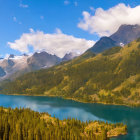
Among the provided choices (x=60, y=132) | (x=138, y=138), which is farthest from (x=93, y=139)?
(x=138, y=138)

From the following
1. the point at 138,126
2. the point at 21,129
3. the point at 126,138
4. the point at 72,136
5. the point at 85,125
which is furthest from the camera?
the point at 138,126

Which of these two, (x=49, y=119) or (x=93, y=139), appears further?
(x=49, y=119)

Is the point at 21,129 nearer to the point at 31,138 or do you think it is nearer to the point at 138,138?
the point at 31,138

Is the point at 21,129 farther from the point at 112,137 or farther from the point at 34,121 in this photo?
the point at 112,137

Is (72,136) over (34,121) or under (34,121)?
under

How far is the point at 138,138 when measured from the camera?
16288cm

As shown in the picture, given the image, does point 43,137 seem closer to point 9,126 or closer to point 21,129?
point 21,129

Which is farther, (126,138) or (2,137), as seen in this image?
(126,138)

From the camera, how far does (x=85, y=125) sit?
180 m

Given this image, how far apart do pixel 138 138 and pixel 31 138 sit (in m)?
90.6

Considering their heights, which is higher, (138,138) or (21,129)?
(21,129)

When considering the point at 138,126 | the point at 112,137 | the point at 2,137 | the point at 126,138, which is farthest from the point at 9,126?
the point at 138,126

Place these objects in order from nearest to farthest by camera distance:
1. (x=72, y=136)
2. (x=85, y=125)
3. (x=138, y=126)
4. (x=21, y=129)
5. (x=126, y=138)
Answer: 1. (x=72, y=136)
2. (x=21, y=129)
3. (x=126, y=138)
4. (x=85, y=125)
5. (x=138, y=126)

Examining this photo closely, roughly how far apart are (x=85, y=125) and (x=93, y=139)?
3700cm
